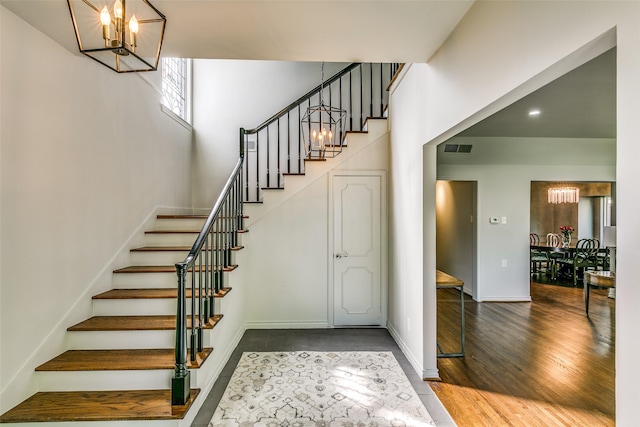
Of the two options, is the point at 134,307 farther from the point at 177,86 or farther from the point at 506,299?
the point at 506,299

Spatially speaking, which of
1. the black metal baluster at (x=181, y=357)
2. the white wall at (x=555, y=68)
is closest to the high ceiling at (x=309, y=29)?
the white wall at (x=555, y=68)

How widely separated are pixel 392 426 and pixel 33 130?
131 inches

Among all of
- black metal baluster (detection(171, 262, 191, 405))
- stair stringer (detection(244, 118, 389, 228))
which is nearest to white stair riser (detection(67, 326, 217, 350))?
black metal baluster (detection(171, 262, 191, 405))

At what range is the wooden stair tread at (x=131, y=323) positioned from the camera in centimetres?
259

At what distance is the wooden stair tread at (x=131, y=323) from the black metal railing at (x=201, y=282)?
0.13 meters

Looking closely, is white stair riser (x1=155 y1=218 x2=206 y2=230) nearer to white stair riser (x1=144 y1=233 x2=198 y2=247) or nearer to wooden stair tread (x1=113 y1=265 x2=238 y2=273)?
white stair riser (x1=144 y1=233 x2=198 y2=247)

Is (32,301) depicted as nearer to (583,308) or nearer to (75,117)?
(75,117)

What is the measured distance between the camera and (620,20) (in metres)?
1.06

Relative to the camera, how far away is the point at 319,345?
12.2 feet

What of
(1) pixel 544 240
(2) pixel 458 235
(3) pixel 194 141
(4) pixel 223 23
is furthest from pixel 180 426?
(1) pixel 544 240

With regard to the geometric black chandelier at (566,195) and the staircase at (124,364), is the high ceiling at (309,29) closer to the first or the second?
the staircase at (124,364)

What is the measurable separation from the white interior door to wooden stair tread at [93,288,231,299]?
169 cm

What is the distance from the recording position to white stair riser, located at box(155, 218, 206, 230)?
4.01m

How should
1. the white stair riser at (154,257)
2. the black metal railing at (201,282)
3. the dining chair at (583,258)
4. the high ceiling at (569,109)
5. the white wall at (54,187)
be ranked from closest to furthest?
the white wall at (54,187), the black metal railing at (201,282), the high ceiling at (569,109), the white stair riser at (154,257), the dining chair at (583,258)
